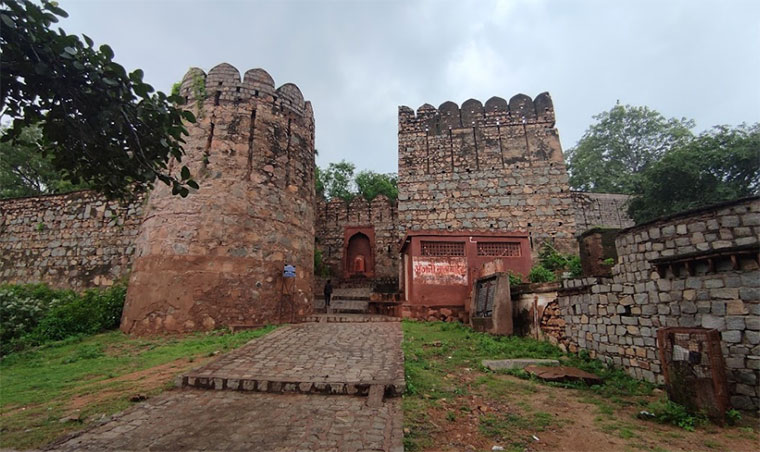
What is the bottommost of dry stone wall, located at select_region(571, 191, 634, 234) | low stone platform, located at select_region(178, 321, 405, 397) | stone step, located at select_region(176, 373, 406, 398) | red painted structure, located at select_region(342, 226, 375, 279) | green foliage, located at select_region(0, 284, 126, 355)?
stone step, located at select_region(176, 373, 406, 398)

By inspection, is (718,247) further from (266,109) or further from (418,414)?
(266,109)

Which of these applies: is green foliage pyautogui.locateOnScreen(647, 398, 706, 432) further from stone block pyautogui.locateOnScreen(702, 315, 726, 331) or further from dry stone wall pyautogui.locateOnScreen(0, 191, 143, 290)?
dry stone wall pyautogui.locateOnScreen(0, 191, 143, 290)

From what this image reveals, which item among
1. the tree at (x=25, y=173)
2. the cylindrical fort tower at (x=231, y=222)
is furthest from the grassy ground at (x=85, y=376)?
the tree at (x=25, y=173)

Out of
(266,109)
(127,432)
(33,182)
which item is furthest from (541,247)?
(33,182)

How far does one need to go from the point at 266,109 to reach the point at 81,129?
26.6ft

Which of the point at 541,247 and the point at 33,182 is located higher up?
the point at 33,182

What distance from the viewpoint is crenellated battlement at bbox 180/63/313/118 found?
10.4 metres

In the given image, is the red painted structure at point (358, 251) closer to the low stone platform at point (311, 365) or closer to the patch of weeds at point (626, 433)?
the low stone platform at point (311, 365)

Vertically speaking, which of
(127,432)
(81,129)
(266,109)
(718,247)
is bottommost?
(127,432)

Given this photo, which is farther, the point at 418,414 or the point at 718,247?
the point at 718,247

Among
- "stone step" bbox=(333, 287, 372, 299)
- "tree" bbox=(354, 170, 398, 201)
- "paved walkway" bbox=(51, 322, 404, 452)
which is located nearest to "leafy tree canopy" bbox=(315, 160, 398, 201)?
"tree" bbox=(354, 170, 398, 201)

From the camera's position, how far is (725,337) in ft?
14.0

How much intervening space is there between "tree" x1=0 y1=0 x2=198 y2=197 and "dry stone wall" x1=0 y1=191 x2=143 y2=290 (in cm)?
1107

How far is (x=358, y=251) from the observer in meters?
20.1
